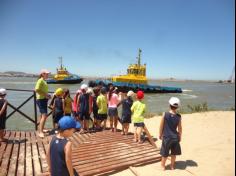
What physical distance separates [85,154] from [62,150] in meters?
2.46

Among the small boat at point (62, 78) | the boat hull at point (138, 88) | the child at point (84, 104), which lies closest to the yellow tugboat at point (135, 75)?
the boat hull at point (138, 88)

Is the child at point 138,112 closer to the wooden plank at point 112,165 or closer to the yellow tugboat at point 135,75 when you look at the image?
the wooden plank at point 112,165

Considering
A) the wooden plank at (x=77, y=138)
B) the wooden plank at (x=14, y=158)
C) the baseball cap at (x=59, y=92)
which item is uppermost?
the baseball cap at (x=59, y=92)

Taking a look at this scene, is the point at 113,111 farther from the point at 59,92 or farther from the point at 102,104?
the point at 59,92

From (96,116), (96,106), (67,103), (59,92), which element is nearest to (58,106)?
(67,103)

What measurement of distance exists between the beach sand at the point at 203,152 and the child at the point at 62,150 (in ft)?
6.41

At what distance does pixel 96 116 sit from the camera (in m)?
7.12

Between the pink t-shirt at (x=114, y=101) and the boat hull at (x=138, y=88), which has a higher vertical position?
the pink t-shirt at (x=114, y=101)

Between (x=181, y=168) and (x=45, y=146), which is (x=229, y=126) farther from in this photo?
(x=45, y=146)

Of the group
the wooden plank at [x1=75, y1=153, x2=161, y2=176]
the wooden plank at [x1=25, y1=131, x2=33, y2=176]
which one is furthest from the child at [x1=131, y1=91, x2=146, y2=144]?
the wooden plank at [x1=25, y1=131, x2=33, y2=176]

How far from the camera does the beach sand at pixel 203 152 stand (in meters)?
4.58

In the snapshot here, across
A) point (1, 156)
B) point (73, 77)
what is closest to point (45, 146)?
point (1, 156)

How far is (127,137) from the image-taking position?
6.44 metres

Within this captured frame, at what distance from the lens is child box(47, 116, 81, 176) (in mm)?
2643
